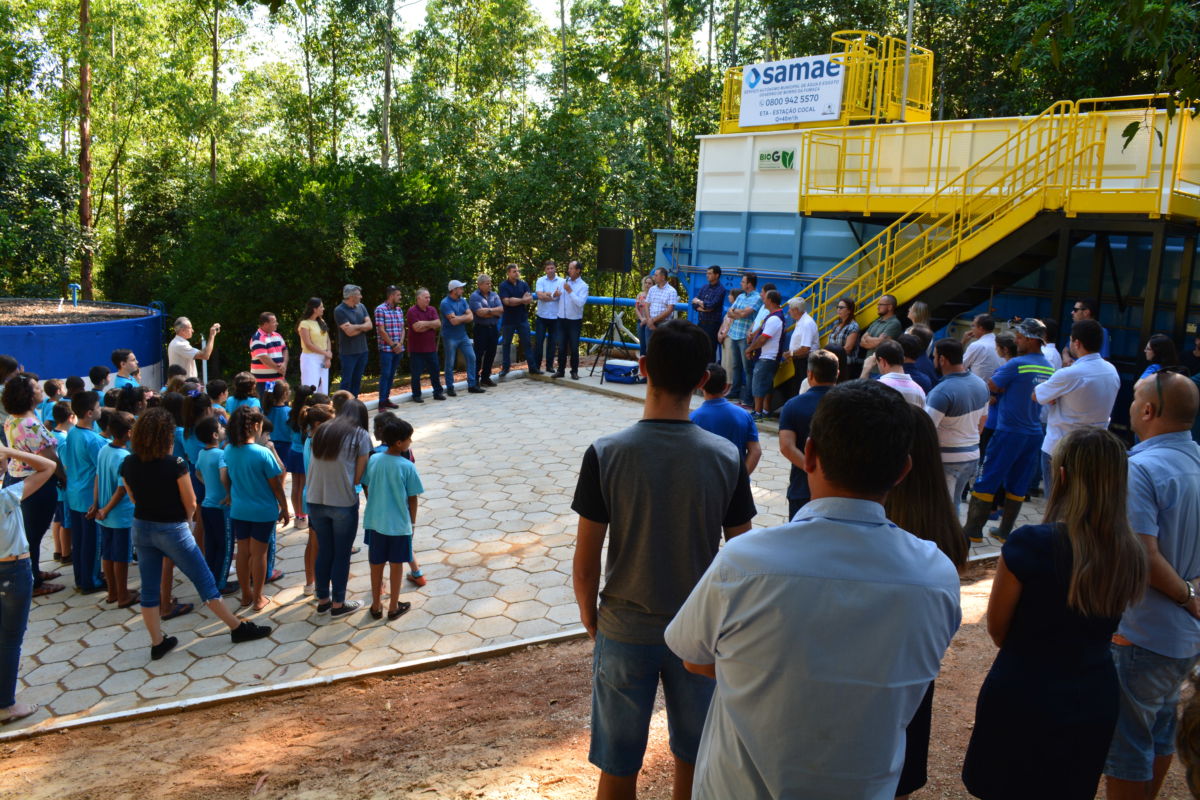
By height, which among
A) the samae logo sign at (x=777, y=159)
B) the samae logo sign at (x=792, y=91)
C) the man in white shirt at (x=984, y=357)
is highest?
the samae logo sign at (x=792, y=91)

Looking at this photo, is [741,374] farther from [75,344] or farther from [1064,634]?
[75,344]

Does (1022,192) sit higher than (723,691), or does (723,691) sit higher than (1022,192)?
(1022,192)

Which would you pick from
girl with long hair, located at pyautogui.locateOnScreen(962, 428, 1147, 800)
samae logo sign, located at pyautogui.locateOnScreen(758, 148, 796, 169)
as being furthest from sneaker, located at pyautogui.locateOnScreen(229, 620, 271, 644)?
samae logo sign, located at pyautogui.locateOnScreen(758, 148, 796, 169)

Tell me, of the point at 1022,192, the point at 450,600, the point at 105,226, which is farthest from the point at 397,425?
the point at 105,226

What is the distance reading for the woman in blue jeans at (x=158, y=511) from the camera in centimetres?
554

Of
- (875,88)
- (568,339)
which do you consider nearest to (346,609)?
(568,339)

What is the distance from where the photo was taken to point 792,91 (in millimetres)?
14188

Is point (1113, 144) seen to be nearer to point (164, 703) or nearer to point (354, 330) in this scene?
point (354, 330)

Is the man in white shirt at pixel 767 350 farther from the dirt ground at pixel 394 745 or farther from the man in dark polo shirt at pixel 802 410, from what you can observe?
the dirt ground at pixel 394 745

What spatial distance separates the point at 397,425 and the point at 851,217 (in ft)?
29.4

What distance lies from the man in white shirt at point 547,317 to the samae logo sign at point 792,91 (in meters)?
4.11

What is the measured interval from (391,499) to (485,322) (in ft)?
25.5

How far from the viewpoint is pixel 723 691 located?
2059mm

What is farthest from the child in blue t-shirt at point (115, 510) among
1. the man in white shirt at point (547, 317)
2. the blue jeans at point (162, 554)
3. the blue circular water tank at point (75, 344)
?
the blue circular water tank at point (75, 344)
